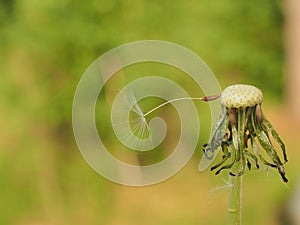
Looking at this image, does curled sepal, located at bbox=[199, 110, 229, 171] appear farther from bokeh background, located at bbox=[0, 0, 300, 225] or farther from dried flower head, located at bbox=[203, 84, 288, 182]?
bokeh background, located at bbox=[0, 0, 300, 225]

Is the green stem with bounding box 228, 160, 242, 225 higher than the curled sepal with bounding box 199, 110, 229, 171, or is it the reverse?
the curled sepal with bounding box 199, 110, 229, 171

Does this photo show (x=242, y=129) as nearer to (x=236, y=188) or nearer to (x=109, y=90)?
(x=236, y=188)

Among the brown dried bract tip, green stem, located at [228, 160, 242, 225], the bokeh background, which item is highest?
the bokeh background

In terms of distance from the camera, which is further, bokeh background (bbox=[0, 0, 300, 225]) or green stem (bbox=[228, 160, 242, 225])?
bokeh background (bbox=[0, 0, 300, 225])

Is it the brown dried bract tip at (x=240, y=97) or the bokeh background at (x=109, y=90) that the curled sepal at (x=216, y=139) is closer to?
the brown dried bract tip at (x=240, y=97)

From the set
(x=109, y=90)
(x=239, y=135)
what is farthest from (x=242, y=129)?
(x=109, y=90)

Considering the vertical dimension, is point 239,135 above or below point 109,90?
below

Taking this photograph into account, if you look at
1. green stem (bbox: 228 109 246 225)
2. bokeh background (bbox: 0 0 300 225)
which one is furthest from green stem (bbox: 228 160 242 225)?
bokeh background (bbox: 0 0 300 225)

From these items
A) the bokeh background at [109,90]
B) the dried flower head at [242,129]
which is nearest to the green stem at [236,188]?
the dried flower head at [242,129]
